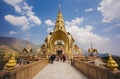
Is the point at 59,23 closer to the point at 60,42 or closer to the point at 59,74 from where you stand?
the point at 60,42

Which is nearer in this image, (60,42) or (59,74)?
(59,74)

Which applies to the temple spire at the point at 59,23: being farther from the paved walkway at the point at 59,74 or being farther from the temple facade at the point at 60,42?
the paved walkway at the point at 59,74

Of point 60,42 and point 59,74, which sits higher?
point 60,42

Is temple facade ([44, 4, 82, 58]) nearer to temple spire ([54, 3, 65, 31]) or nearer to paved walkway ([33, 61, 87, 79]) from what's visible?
temple spire ([54, 3, 65, 31])

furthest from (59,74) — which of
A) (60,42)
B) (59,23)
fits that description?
(59,23)

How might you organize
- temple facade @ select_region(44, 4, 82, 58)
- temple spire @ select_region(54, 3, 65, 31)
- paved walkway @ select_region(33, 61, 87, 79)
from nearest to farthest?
paved walkway @ select_region(33, 61, 87, 79)
temple facade @ select_region(44, 4, 82, 58)
temple spire @ select_region(54, 3, 65, 31)

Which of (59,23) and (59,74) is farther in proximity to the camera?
(59,23)

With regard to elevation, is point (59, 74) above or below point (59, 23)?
below

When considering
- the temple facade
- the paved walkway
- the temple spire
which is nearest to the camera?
the paved walkway

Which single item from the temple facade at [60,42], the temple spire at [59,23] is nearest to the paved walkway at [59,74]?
the temple facade at [60,42]

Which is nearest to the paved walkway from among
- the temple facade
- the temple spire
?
the temple facade

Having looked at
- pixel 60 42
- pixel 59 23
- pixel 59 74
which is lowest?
pixel 59 74

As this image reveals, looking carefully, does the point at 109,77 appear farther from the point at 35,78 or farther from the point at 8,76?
the point at 35,78

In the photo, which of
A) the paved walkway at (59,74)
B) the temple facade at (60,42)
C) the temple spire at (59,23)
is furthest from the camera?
the temple spire at (59,23)
